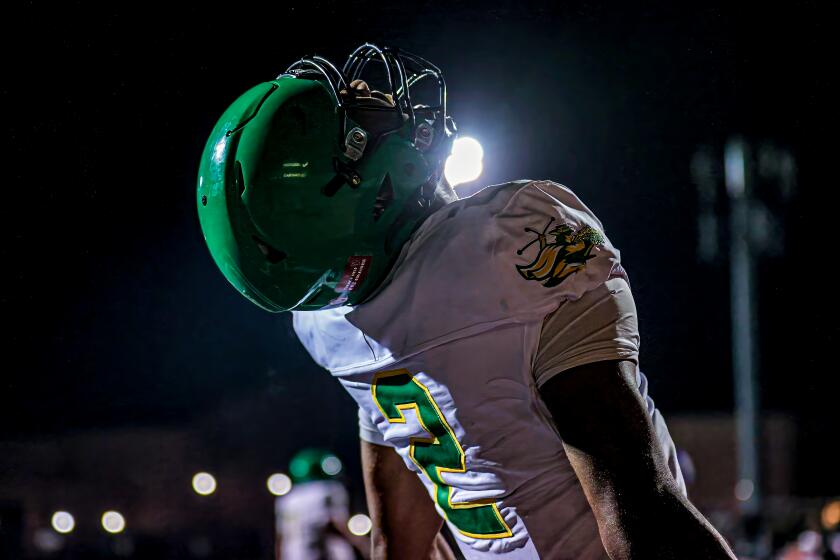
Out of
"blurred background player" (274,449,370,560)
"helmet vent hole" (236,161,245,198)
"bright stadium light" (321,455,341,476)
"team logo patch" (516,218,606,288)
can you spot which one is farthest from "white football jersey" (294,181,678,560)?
"bright stadium light" (321,455,341,476)

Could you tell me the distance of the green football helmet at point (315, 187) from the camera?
152cm

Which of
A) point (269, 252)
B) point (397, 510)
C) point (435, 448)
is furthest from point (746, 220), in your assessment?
point (269, 252)

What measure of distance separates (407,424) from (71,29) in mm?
3593

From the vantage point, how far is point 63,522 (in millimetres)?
7262

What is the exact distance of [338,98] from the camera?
1.60 meters

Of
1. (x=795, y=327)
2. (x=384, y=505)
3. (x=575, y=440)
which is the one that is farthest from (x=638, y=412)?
(x=795, y=327)

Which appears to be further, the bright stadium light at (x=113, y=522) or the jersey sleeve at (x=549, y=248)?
the bright stadium light at (x=113, y=522)

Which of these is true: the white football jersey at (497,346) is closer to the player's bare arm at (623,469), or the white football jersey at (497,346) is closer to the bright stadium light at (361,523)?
the player's bare arm at (623,469)

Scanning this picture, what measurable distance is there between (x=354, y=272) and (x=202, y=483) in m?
8.05

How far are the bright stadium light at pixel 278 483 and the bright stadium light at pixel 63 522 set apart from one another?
2.82m

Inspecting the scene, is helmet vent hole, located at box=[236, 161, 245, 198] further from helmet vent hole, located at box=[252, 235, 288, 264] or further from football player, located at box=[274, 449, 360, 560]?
football player, located at box=[274, 449, 360, 560]

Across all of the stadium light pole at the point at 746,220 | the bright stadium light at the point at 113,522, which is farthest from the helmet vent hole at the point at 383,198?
the stadium light pole at the point at 746,220

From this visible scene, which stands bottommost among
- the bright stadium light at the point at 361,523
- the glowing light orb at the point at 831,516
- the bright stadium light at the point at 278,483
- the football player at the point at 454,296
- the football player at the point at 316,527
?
the glowing light orb at the point at 831,516

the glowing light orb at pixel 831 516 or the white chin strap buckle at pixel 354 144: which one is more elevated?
A: the white chin strap buckle at pixel 354 144
